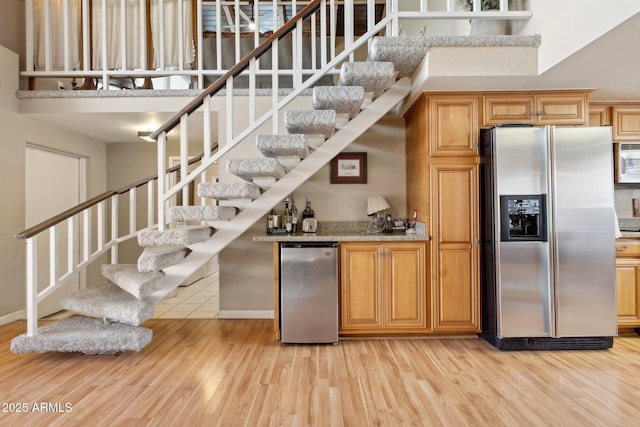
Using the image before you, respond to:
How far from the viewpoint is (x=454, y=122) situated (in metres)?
2.89

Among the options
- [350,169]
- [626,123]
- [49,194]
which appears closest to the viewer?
[626,123]

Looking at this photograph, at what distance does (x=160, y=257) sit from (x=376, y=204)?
206cm

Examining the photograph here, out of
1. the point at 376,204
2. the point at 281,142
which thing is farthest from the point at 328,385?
the point at 376,204

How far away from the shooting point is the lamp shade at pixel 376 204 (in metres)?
3.48

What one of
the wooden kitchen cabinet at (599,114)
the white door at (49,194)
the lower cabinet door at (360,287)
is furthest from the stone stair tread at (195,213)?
the wooden kitchen cabinet at (599,114)

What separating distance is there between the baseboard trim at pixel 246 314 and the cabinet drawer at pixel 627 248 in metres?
3.24

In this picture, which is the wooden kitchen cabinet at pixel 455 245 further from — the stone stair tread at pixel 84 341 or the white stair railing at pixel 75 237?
the stone stair tread at pixel 84 341

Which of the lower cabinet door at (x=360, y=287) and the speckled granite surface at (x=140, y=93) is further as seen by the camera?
the speckled granite surface at (x=140, y=93)

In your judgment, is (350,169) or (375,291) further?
(350,169)

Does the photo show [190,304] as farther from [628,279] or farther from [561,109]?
[628,279]

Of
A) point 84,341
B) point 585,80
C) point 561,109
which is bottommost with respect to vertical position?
point 84,341

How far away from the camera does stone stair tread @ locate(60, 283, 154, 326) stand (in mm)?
2621

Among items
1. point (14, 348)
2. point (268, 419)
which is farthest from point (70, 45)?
point (268, 419)

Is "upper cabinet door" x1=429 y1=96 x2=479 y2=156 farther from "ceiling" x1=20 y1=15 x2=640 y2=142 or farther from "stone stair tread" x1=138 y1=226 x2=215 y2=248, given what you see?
"stone stair tread" x1=138 y1=226 x2=215 y2=248
